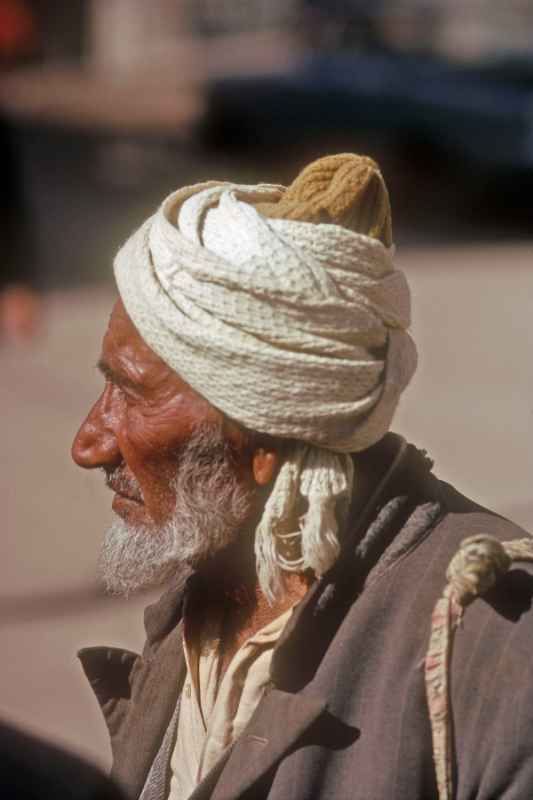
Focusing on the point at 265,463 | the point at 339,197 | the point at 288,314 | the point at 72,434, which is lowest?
the point at 72,434

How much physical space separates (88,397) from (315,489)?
20.1ft

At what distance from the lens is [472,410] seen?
25.6 feet

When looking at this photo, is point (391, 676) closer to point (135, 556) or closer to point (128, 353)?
point (135, 556)

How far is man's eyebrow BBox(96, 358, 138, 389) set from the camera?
2090mm

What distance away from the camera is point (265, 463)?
204cm

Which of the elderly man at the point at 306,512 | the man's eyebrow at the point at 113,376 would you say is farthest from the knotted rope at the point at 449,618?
the man's eyebrow at the point at 113,376

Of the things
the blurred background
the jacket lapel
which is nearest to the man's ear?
the jacket lapel

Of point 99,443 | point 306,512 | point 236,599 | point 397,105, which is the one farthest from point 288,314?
point 397,105

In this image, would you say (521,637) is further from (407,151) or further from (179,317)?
(407,151)

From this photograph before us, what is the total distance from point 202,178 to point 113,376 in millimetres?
14162

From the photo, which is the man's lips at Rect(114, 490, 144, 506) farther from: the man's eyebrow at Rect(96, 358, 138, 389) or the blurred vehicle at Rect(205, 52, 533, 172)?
the blurred vehicle at Rect(205, 52, 533, 172)

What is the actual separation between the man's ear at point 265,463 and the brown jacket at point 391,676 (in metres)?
0.14

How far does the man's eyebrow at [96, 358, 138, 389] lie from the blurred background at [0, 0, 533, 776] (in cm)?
233

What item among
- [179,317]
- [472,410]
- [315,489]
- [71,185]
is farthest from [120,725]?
[71,185]
